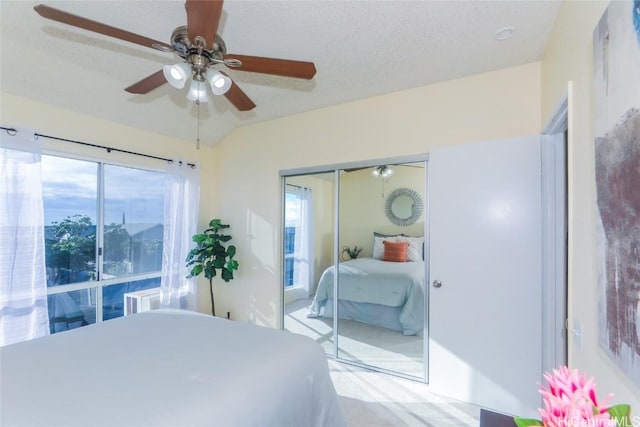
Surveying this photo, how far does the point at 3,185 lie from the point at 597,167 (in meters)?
3.69

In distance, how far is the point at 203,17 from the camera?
124 centimetres

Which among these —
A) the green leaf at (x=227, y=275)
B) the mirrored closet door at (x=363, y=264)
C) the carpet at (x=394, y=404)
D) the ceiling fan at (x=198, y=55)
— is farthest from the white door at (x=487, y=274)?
the green leaf at (x=227, y=275)

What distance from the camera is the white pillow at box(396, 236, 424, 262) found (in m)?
2.70

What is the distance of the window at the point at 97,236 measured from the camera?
2.72 m

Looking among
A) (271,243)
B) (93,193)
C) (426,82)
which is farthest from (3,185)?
(426,82)

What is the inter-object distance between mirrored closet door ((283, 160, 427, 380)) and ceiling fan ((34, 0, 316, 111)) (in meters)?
1.56

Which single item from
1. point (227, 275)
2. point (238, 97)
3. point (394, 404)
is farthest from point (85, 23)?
point (394, 404)

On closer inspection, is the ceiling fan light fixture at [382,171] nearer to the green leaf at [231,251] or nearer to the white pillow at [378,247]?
the white pillow at [378,247]

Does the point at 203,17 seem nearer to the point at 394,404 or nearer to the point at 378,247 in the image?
the point at 378,247

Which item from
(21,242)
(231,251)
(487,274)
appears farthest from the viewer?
(231,251)

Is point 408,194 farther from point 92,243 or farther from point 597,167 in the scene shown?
point 92,243

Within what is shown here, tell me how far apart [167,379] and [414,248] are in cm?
218

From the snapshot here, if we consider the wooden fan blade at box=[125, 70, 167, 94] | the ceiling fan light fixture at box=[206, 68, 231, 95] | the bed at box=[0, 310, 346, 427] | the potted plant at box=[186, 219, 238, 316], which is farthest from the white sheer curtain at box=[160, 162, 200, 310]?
the ceiling fan light fixture at box=[206, 68, 231, 95]

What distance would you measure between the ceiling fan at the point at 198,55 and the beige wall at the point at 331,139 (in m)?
1.39
